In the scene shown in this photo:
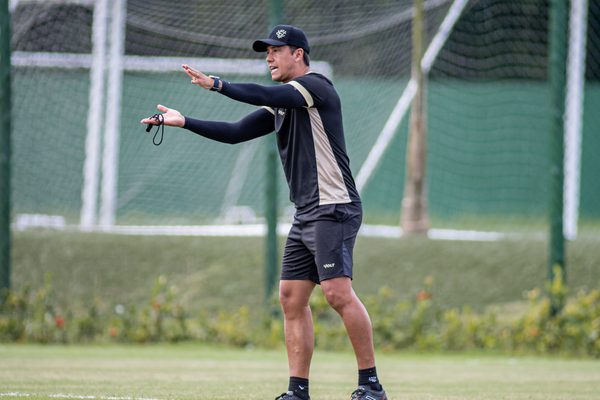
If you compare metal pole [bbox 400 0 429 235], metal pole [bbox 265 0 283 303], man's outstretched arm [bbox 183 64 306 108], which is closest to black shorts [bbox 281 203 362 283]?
man's outstretched arm [bbox 183 64 306 108]

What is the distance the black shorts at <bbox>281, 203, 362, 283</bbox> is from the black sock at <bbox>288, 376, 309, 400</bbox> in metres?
0.58

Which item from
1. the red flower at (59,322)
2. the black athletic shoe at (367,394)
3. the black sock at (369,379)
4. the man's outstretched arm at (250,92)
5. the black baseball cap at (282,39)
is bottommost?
the black athletic shoe at (367,394)

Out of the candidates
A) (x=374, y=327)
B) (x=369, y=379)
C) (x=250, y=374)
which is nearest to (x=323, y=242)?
(x=369, y=379)

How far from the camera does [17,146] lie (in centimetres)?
1205

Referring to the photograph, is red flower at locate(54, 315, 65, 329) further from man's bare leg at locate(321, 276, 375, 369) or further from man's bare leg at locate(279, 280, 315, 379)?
man's bare leg at locate(321, 276, 375, 369)

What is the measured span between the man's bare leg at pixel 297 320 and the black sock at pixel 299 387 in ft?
0.19

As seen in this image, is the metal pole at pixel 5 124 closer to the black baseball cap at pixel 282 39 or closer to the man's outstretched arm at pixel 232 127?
the man's outstretched arm at pixel 232 127

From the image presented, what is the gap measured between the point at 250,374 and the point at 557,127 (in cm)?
433

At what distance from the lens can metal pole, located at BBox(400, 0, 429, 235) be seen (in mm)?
10141

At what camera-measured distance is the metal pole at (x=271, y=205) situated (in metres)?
8.23

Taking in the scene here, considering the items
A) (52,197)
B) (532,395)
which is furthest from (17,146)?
(532,395)

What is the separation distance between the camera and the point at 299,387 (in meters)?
4.16

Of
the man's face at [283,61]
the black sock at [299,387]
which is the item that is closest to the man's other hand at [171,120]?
the man's face at [283,61]

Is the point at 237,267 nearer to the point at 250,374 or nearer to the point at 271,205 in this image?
the point at 271,205
